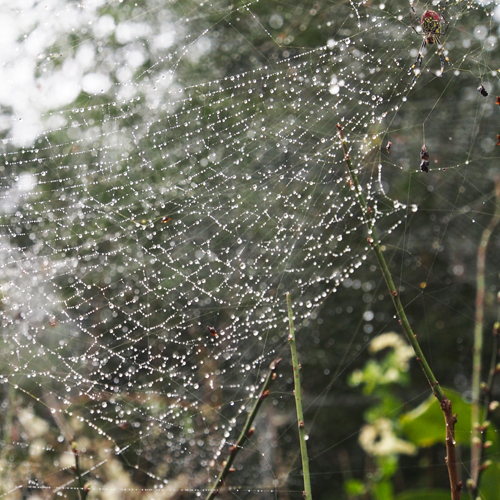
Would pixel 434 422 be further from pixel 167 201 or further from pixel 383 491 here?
pixel 167 201

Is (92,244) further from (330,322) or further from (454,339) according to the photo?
(454,339)

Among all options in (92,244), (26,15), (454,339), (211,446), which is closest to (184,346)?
(211,446)

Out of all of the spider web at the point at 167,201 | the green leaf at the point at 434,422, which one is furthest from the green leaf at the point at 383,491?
the spider web at the point at 167,201

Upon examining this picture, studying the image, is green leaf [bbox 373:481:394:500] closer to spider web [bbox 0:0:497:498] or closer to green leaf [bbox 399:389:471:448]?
green leaf [bbox 399:389:471:448]

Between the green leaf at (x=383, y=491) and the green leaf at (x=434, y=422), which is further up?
the green leaf at (x=434, y=422)

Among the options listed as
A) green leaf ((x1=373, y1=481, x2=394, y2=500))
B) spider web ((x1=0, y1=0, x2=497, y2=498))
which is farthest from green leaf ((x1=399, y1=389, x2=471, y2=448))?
spider web ((x1=0, y1=0, x2=497, y2=498))

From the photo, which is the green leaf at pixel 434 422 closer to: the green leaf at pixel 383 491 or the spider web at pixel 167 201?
the green leaf at pixel 383 491

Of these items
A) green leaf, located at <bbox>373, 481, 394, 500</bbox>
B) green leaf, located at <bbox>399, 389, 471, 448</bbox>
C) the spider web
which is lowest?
green leaf, located at <bbox>373, 481, 394, 500</bbox>

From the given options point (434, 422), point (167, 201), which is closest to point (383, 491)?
point (434, 422)
